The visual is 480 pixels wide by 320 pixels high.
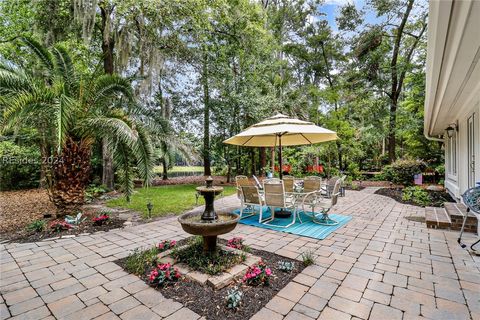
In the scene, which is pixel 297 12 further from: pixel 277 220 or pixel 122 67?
pixel 277 220

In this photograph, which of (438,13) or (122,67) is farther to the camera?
(122,67)

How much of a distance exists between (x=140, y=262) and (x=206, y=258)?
2.62 ft

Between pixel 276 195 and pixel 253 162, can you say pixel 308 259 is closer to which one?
pixel 276 195

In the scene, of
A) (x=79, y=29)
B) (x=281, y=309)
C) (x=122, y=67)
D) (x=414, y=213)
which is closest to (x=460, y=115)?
(x=414, y=213)

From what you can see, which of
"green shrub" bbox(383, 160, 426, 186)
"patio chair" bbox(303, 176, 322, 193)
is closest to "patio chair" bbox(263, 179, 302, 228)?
"patio chair" bbox(303, 176, 322, 193)

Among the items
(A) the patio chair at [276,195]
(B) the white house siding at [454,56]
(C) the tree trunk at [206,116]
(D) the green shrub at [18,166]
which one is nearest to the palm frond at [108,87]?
(A) the patio chair at [276,195]

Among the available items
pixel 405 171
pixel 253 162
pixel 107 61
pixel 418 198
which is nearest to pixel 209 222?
pixel 418 198

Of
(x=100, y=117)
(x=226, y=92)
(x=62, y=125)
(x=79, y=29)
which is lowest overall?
(x=62, y=125)

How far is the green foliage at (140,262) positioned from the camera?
9.14ft

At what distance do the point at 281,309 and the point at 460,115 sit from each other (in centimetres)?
719

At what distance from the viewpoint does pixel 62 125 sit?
3.82m

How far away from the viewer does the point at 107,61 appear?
861 centimetres

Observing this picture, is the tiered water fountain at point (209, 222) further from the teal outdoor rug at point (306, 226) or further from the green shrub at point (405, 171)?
the green shrub at point (405, 171)

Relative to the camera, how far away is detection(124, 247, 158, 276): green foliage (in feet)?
9.14
